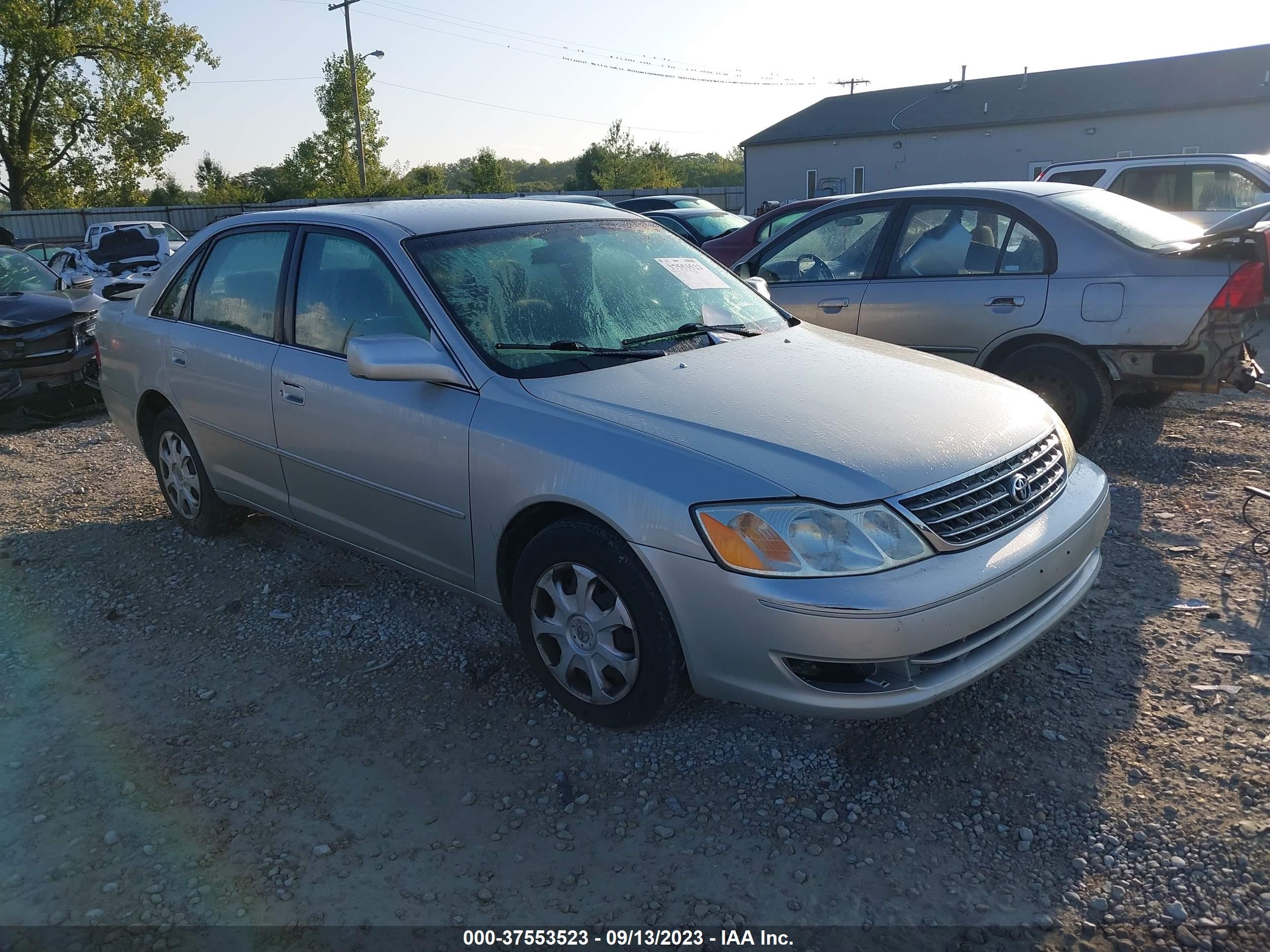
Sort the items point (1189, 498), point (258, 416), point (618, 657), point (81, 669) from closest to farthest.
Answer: point (618, 657), point (81, 669), point (258, 416), point (1189, 498)

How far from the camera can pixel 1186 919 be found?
2332mm

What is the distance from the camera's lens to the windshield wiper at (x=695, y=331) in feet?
12.1

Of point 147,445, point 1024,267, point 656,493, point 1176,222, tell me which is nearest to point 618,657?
point 656,493

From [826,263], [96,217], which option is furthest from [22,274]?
[96,217]

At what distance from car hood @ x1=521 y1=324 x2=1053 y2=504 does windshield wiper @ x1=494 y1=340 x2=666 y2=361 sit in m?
0.06

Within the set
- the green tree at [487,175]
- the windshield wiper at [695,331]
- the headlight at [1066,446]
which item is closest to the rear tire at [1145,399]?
the headlight at [1066,446]

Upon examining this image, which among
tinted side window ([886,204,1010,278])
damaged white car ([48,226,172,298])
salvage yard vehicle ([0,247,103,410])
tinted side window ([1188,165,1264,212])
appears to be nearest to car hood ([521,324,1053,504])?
tinted side window ([886,204,1010,278])

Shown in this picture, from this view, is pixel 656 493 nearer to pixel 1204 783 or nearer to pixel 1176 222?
pixel 1204 783

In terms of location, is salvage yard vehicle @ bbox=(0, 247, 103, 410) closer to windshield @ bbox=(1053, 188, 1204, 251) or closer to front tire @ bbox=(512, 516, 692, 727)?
front tire @ bbox=(512, 516, 692, 727)

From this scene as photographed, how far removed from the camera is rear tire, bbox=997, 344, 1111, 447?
18.4 feet

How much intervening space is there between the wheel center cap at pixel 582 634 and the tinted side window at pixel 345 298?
1.23 metres

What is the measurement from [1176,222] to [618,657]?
530cm

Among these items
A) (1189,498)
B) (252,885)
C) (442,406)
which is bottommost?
(252,885)

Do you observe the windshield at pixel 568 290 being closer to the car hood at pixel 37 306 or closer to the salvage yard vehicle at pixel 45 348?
the salvage yard vehicle at pixel 45 348
